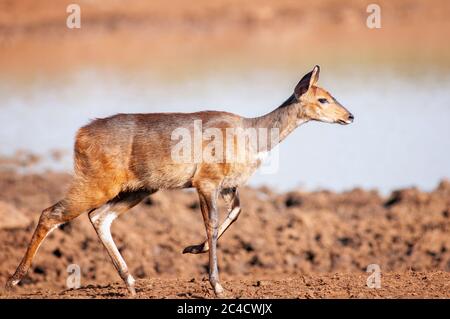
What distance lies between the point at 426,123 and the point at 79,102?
364 inches

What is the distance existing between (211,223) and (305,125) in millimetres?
11275

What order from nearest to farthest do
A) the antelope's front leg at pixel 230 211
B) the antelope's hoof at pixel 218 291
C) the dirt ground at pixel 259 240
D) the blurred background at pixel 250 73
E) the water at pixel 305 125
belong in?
the antelope's hoof at pixel 218 291 → the antelope's front leg at pixel 230 211 → the dirt ground at pixel 259 240 → the water at pixel 305 125 → the blurred background at pixel 250 73

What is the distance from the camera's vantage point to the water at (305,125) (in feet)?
62.8

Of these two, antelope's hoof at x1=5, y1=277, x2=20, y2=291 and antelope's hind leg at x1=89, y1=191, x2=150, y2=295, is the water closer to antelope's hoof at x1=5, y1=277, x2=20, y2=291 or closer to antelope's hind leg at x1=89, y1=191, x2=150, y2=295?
antelope's hind leg at x1=89, y1=191, x2=150, y2=295

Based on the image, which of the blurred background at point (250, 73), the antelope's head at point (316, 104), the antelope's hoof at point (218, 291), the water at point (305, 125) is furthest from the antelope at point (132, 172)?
the blurred background at point (250, 73)

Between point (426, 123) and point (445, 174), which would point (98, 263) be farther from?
point (426, 123)

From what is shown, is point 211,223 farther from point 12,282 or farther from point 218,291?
point 12,282

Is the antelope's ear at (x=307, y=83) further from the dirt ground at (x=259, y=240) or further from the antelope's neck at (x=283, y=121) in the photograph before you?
the dirt ground at (x=259, y=240)

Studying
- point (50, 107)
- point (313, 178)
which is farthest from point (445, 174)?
point (50, 107)

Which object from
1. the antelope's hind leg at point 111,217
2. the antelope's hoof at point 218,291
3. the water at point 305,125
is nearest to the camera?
the antelope's hoof at point 218,291

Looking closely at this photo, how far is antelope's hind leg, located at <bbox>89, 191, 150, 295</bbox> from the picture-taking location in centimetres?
1138

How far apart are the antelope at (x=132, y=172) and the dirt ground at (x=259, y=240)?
2398 millimetres

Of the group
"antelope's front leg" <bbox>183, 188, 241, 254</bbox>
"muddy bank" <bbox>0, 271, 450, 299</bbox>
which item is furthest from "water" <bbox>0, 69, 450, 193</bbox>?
"muddy bank" <bbox>0, 271, 450, 299</bbox>
